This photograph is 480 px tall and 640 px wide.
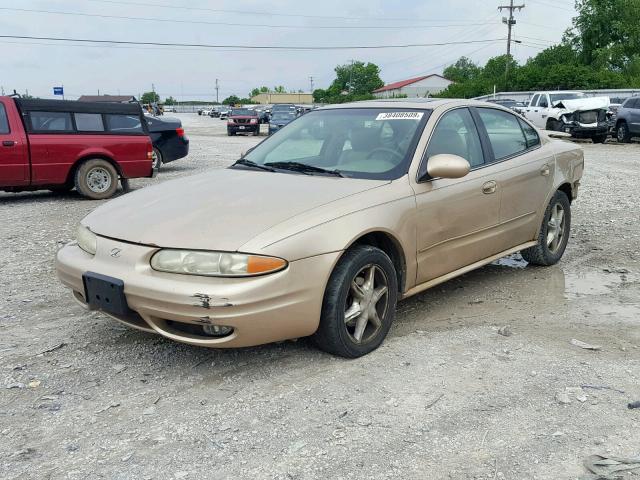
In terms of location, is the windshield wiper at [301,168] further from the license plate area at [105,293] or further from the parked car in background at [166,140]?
the parked car in background at [166,140]

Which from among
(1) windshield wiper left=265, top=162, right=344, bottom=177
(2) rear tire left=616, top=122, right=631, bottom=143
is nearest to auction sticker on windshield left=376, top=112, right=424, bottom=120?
(1) windshield wiper left=265, top=162, right=344, bottom=177

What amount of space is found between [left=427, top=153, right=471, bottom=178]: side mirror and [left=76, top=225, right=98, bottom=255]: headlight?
2112mm

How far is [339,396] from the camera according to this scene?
3342mm

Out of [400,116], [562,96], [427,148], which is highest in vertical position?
[562,96]

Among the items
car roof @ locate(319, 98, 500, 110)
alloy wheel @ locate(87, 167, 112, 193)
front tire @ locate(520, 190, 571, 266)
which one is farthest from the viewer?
alloy wheel @ locate(87, 167, 112, 193)

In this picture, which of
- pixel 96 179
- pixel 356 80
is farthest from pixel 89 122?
pixel 356 80

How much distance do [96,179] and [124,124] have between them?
1.06 m

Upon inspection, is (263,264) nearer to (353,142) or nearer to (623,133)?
(353,142)

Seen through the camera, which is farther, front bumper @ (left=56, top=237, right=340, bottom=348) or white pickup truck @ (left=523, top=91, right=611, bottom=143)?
white pickup truck @ (left=523, top=91, right=611, bottom=143)

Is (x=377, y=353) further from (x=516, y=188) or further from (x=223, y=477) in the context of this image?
(x=516, y=188)

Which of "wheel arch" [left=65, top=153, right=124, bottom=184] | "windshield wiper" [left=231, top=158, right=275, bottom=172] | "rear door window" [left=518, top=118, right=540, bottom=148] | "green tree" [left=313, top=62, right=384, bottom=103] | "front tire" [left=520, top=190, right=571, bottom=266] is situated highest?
"green tree" [left=313, top=62, right=384, bottom=103]

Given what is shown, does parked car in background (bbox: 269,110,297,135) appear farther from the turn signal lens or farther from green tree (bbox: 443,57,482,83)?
green tree (bbox: 443,57,482,83)

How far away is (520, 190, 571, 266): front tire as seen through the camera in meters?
5.68

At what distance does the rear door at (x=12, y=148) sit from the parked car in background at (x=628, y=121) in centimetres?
1965
